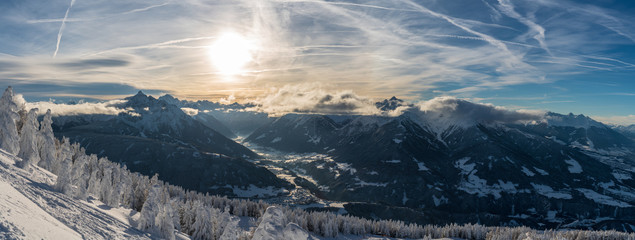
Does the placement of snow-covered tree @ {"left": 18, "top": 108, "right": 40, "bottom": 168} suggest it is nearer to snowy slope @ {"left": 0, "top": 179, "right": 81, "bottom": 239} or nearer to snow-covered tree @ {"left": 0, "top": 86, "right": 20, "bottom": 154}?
snow-covered tree @ {"left": 0, "top": 86, "right": 20, "bottom": 154}

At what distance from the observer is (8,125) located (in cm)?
6003

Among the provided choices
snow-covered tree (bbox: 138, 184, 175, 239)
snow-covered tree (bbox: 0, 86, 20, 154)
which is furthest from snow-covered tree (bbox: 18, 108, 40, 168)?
snow-covered tree (bbox: 138, 184, 175, 239)

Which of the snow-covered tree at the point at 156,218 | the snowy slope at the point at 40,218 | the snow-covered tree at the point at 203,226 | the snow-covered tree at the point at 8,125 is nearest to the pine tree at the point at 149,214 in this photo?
the snow-covered tree at the point at 156,218

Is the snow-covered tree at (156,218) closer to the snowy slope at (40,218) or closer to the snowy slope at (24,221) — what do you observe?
Result: the snowy slope at (40,218)

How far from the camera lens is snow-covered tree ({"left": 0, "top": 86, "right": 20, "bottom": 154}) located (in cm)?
5847

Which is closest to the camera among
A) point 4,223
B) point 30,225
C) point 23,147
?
point 4,223

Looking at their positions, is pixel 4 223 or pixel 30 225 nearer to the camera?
pixel 4 223

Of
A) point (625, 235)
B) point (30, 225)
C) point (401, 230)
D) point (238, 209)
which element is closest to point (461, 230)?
point (401, 230)

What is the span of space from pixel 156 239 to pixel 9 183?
17.7m

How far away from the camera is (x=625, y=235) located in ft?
336

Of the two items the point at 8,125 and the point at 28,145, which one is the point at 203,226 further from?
the point at 8,125

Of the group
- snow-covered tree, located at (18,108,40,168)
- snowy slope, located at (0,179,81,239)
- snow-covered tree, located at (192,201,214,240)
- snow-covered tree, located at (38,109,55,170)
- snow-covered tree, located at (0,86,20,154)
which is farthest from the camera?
snow-covered tree, located at (38,109,55,170)

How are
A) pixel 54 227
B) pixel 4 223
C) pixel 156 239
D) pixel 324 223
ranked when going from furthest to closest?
pixel 324 223 → pixel 156 239 → pixel 54 227 → pixel 4 223

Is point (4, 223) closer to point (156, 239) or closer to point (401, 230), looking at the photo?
point (156, 239)
